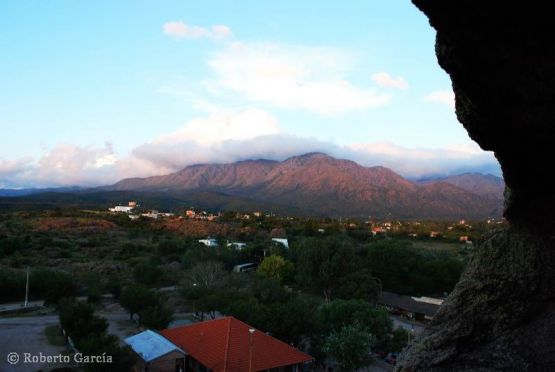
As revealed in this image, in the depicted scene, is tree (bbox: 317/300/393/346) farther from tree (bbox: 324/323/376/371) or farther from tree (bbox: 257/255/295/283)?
tree (bbox: 257/255/295/283)

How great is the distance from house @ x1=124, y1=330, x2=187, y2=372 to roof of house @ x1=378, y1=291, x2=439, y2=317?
2598 cm

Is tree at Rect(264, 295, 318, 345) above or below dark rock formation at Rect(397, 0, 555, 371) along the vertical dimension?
below

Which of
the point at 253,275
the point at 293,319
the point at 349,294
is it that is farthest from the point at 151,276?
the point at 293,319

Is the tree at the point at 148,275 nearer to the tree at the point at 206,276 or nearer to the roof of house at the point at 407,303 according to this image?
the tree at the point at 206,276

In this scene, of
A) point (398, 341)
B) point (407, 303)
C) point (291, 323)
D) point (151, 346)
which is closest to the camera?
point (151, 346)

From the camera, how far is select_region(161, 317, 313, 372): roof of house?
21.8 meters

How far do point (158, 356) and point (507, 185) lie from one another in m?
20.6

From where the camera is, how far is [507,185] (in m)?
5.00

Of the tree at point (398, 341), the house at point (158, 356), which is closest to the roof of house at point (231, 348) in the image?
the house at point (158, 356)

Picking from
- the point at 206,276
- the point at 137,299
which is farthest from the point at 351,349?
the point at 206,276

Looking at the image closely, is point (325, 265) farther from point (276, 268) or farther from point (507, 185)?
point (507, 185)

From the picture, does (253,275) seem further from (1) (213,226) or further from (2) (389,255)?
(1) (213,226)

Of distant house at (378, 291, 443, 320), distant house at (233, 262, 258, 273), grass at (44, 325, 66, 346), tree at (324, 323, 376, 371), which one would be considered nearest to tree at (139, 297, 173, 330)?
grass at (44, 325, 66, 346)

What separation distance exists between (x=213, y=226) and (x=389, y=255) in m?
52.9
